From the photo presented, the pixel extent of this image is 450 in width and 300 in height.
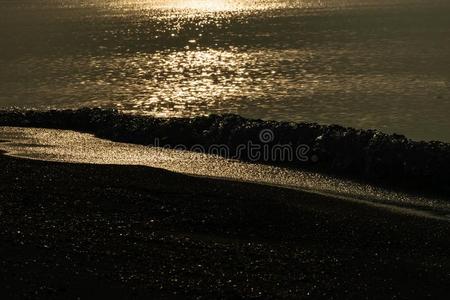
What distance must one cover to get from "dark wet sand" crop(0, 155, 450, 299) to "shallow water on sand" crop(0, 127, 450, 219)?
982 millimetres

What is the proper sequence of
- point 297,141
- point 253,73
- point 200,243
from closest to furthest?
point 200,243
point 297,141
point 253,73

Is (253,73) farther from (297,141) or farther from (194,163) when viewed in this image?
(194,163)

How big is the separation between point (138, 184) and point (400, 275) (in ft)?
16.2

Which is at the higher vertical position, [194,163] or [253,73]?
[194,163]

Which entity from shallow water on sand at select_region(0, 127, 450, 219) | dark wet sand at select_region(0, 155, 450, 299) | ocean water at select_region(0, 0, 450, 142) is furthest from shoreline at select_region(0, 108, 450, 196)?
ocean water at select_region(0, 0, 450, 142)

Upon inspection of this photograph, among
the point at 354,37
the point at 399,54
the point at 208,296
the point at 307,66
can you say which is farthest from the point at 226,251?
the point at 354,37

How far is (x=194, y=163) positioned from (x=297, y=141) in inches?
105

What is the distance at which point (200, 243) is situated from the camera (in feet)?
30.0

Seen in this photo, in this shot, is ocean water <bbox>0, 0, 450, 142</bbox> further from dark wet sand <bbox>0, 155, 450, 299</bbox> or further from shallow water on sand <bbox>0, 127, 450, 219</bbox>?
dark wet sand <bbox>0, 155, 450, 299</bbox>

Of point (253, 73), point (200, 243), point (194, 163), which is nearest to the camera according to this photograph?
point (200, 243)

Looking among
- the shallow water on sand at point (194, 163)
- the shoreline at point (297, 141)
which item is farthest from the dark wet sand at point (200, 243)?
the shoreline at point (297, 141)

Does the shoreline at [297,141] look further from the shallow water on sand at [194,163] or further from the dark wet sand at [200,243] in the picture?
the dark wet sand at [200,243]

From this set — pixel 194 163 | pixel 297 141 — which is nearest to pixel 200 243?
pixel 194 163

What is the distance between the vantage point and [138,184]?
1179 cm
